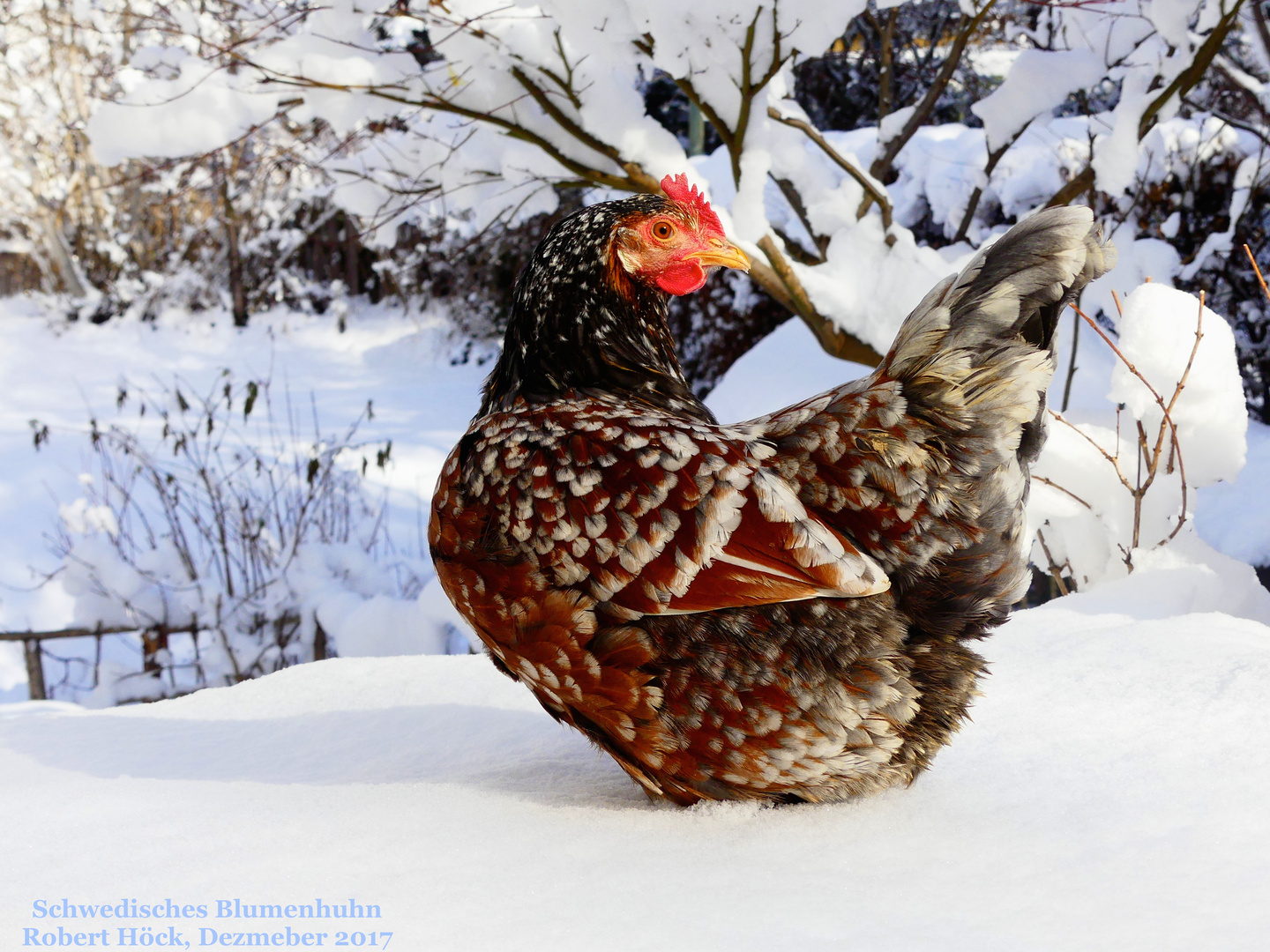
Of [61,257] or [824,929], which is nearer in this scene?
[824,929]

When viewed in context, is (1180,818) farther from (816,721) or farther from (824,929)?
(824,929)

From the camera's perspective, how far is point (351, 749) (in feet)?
7.20

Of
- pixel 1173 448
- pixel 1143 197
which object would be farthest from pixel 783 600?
pixel 1143 197

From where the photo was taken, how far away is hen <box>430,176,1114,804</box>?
159 centimetres

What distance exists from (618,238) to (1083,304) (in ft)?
17.9

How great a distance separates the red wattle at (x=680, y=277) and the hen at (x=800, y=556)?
0.44 meters

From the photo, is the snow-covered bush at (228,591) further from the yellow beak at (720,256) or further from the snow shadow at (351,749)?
the yellow beak at (720,256)

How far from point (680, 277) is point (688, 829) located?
1111 millimetres

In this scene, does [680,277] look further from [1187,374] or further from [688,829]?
[1187,374]

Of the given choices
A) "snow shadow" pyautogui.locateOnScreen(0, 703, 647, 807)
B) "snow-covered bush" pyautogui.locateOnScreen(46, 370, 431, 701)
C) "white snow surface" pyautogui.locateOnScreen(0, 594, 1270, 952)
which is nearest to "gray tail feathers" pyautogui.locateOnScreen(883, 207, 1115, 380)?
"white snow surface" pyautogui.locateOnScreen(0, 594, 1270, 952)

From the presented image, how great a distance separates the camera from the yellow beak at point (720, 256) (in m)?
2.02

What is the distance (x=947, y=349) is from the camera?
63.6 inches

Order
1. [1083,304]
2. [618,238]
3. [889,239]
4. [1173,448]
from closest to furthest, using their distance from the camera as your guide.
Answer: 1. [618,238]
2. [1173,448]
3. [889,239]
4. [1083,304]

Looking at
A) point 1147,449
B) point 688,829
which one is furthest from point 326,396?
point 688,829
